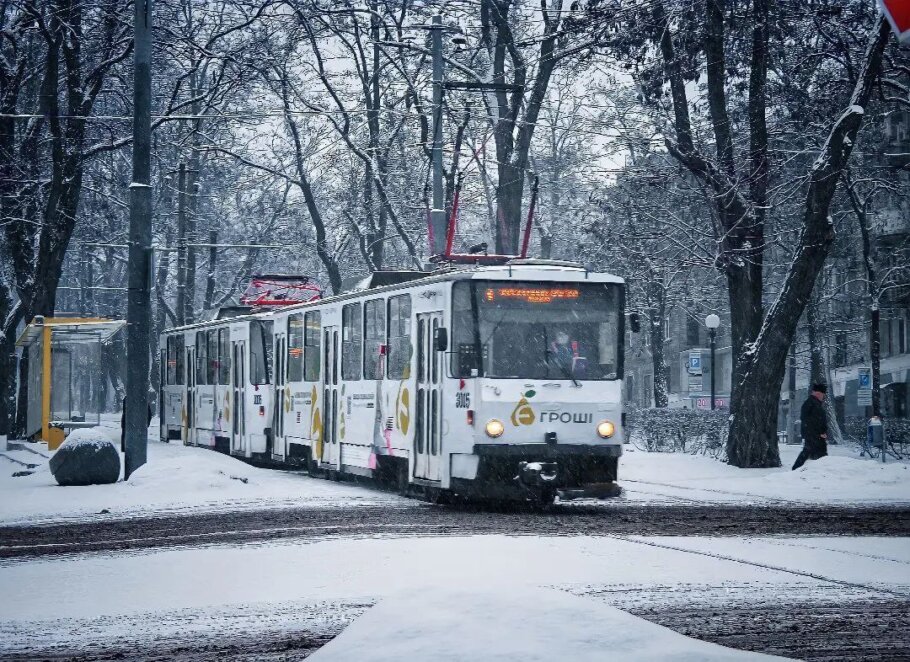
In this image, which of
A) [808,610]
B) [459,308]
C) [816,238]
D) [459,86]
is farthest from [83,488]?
[808,610]

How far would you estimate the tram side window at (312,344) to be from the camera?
88.7ft

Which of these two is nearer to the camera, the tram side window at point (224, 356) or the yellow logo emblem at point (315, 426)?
the yellow logo emblem at point (315, 426)

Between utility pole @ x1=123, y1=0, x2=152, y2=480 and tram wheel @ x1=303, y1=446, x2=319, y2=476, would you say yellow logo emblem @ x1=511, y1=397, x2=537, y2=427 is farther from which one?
tram wheel @ x1=303, y1=446, x2=319, y2=476

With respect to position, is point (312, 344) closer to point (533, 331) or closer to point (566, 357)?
point (533, 331)

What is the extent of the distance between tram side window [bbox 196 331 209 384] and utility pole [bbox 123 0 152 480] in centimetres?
1288

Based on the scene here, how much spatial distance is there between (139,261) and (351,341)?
3548mm

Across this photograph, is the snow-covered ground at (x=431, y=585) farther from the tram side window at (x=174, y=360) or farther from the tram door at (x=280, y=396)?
the tram side window at (x=174, y=360)

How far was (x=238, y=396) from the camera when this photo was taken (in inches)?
1316

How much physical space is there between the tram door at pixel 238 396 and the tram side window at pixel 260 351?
0.73 m

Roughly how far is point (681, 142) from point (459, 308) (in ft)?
33.5

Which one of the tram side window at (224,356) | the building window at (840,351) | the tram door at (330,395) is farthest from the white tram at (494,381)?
the building window at (840,351)

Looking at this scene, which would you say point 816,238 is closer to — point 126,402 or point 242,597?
point 126,402

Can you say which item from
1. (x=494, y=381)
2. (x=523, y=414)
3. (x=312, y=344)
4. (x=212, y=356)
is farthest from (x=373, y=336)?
(x=212, y=356)

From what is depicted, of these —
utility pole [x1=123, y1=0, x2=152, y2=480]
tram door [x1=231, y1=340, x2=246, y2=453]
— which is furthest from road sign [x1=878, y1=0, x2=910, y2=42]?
tram door [x1=231, y1=340, x2=246, y2=453]
